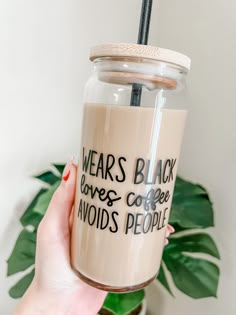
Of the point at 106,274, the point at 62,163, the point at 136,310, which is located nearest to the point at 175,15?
the point at 62,163

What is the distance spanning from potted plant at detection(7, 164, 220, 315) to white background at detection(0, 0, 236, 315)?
4 cm

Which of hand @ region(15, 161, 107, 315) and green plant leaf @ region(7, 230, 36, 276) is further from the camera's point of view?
green plant leaf @ region(7, 230, 36, 276)

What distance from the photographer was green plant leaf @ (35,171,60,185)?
799 mm

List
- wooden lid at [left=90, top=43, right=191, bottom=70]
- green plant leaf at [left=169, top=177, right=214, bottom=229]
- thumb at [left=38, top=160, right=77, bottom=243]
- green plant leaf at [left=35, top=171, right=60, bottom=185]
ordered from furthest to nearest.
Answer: green plant leaf at [left=35, top=171, right=60, bottom=185], green plant leaf at [left=169, top=177, right=214, bottom=229], thumb at [left=38, top=160, right=77, bottom=243], wooden lid at [left=90, top=43, right=191, bottom=70]

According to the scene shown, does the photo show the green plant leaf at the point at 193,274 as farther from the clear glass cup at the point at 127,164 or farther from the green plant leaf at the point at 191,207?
the clear glass cup at the point at 127,164

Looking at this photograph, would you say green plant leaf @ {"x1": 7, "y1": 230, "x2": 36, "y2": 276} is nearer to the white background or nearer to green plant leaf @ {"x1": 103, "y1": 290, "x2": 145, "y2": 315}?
the white background

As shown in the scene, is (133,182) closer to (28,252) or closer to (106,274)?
(106,274)

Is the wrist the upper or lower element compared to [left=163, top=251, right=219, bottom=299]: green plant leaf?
lower

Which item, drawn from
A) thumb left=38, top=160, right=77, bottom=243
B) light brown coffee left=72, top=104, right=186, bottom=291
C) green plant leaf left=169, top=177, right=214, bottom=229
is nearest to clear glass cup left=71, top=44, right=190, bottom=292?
light brown coffee left=72, top=104, right=186, bottom=291

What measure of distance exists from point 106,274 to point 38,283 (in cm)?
25

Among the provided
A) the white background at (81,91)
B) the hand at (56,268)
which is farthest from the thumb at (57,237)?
the white background at (81,91)

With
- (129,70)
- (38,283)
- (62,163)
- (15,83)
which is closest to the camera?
(129,70)

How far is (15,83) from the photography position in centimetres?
76

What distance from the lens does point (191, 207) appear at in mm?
710
